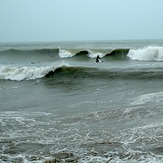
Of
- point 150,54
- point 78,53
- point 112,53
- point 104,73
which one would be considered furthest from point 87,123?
point 78,53

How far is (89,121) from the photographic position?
24.8 feet

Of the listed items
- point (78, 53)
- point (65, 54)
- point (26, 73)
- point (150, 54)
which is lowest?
point (26, 73)

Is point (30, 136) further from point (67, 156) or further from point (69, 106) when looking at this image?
point (69, 106)

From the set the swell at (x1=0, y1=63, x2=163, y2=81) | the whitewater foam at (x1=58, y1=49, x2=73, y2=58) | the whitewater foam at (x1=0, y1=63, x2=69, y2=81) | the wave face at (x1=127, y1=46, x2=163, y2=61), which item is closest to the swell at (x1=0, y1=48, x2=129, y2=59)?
the whitewater foam at (x1=58, y1=49, x2=73, y2=58)

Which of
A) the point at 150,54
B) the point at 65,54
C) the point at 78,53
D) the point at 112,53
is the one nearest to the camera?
the point at 150,54

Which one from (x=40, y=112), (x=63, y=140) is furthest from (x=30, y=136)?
(x=40, y=112)

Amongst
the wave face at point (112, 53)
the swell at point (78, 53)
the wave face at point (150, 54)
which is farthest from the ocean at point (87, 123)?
the swell at point (78, 53)

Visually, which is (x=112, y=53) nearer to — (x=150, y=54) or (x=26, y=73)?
(x=150, y=54)

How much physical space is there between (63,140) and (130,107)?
10.3 ft

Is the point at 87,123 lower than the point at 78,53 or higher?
lower

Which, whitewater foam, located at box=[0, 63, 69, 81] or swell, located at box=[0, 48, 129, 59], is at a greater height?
swell, located at box=[0, 48, 129, 59]

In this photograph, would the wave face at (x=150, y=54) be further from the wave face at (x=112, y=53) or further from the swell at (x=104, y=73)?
the swell at (x=104, y=73)

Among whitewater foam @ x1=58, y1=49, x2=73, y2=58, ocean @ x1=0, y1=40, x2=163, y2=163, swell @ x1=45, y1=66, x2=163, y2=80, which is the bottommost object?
ocean @ x1=0, y1=40, x2=163, y2=163

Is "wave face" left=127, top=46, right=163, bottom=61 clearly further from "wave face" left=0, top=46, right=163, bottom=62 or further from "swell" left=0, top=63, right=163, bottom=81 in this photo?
"swell" left=0, top=63, right=163, bottom=81
